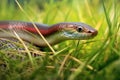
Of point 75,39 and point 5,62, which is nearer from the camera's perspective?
point 5,62

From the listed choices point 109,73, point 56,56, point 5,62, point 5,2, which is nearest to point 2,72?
point 5,62

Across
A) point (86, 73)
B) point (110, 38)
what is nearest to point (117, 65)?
point (86, 73)

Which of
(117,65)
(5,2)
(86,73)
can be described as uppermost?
(117,65)

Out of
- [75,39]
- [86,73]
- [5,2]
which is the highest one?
[86,73]

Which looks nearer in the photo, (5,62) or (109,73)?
(109,73)

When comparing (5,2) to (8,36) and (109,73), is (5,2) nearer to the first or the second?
(8,36)

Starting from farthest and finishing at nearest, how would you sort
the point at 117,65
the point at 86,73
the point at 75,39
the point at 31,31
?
the point at 31,31 → the point at 75,39 → the point at 86,73 → the point at 117,65

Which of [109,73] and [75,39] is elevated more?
[109,73]

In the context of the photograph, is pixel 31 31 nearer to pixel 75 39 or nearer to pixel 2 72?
pixel 75 39

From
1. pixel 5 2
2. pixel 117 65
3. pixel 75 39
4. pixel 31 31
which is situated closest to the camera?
pixel 117 65
